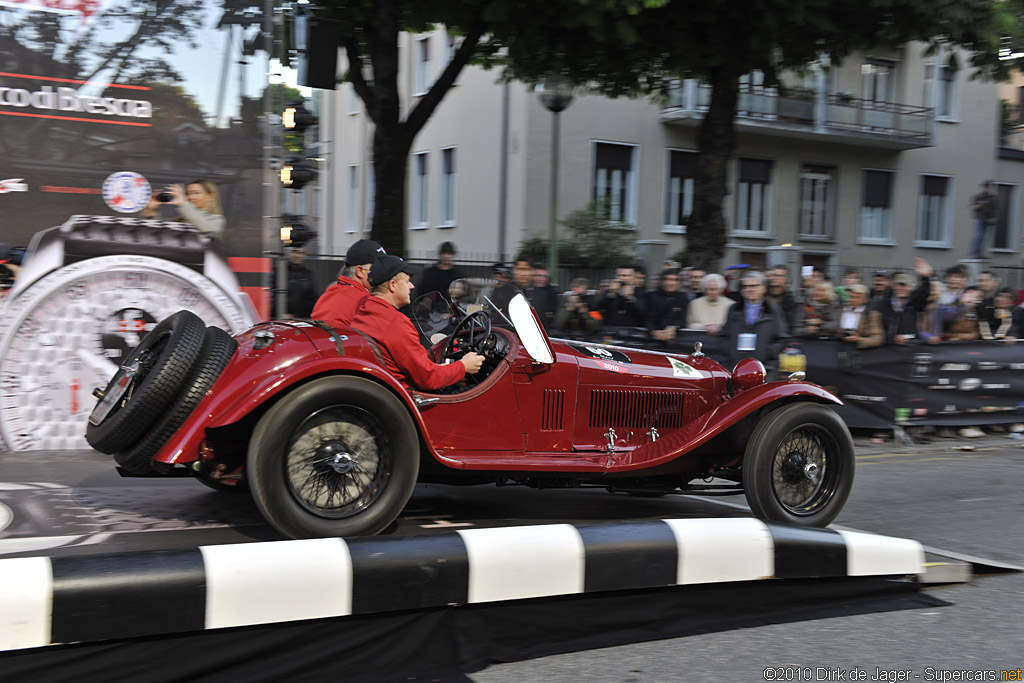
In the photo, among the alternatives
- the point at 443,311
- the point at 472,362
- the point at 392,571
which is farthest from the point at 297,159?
the point at 392,571

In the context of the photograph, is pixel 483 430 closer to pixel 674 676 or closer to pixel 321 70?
pixel 674 676

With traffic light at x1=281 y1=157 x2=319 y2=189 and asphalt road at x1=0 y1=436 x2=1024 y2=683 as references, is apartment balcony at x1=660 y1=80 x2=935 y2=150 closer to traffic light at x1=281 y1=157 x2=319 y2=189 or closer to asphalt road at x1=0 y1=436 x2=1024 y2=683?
traffic light at x1=281 y1=157 x2=319 y2=189

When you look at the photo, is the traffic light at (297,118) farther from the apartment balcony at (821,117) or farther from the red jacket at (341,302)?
the apartment balcony at (821,117)

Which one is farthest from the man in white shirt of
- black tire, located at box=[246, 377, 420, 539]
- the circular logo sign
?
black tire, located at box=[246, 377, 420, 539]

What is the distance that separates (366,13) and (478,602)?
10.3 meters

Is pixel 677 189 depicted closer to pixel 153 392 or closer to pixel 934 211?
pixel 934 211

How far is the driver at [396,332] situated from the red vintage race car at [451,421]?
0.30ft

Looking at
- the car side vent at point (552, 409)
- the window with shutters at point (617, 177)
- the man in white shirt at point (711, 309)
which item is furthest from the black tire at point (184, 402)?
the window with shutters at point (617, 177)

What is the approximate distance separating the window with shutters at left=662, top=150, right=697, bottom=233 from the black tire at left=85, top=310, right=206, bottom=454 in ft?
70.5

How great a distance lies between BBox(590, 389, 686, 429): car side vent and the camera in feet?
19.4

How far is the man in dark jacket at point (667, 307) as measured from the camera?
34.1 feet

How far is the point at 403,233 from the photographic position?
13.4m

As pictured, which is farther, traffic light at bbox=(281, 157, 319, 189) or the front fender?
traffic light at bbox=(281, 157, 319, 189)

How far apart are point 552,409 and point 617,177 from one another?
19931mm
